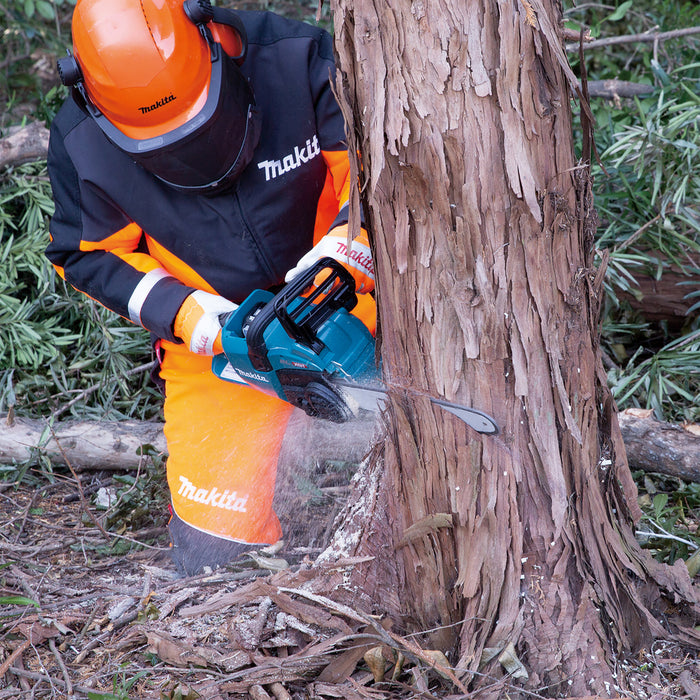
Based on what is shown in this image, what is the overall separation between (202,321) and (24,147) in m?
2.18

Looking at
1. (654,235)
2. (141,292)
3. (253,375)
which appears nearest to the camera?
(253,375)

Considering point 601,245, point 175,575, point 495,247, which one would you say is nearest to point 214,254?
point 175,575

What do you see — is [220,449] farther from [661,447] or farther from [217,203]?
[661,447]

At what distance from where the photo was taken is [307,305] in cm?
208

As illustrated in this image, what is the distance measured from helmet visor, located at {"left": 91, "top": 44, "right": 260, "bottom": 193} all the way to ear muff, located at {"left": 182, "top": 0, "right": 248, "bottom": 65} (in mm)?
71

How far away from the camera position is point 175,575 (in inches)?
95.4

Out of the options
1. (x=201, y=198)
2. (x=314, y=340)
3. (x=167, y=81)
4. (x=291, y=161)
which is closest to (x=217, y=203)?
(x=201, y=198)

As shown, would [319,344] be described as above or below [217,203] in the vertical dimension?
below

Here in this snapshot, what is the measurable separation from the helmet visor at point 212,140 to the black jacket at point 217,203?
0.18m

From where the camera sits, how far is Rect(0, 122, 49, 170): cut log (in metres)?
3.87

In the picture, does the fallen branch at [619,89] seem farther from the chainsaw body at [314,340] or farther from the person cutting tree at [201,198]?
the chainsaw body at [314,340]

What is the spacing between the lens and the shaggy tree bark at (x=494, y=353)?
4.49 ft

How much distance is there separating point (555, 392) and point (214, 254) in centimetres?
158

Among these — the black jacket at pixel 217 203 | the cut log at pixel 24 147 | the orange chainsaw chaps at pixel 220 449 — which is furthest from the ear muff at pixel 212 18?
the cut log at pixel 24 147
